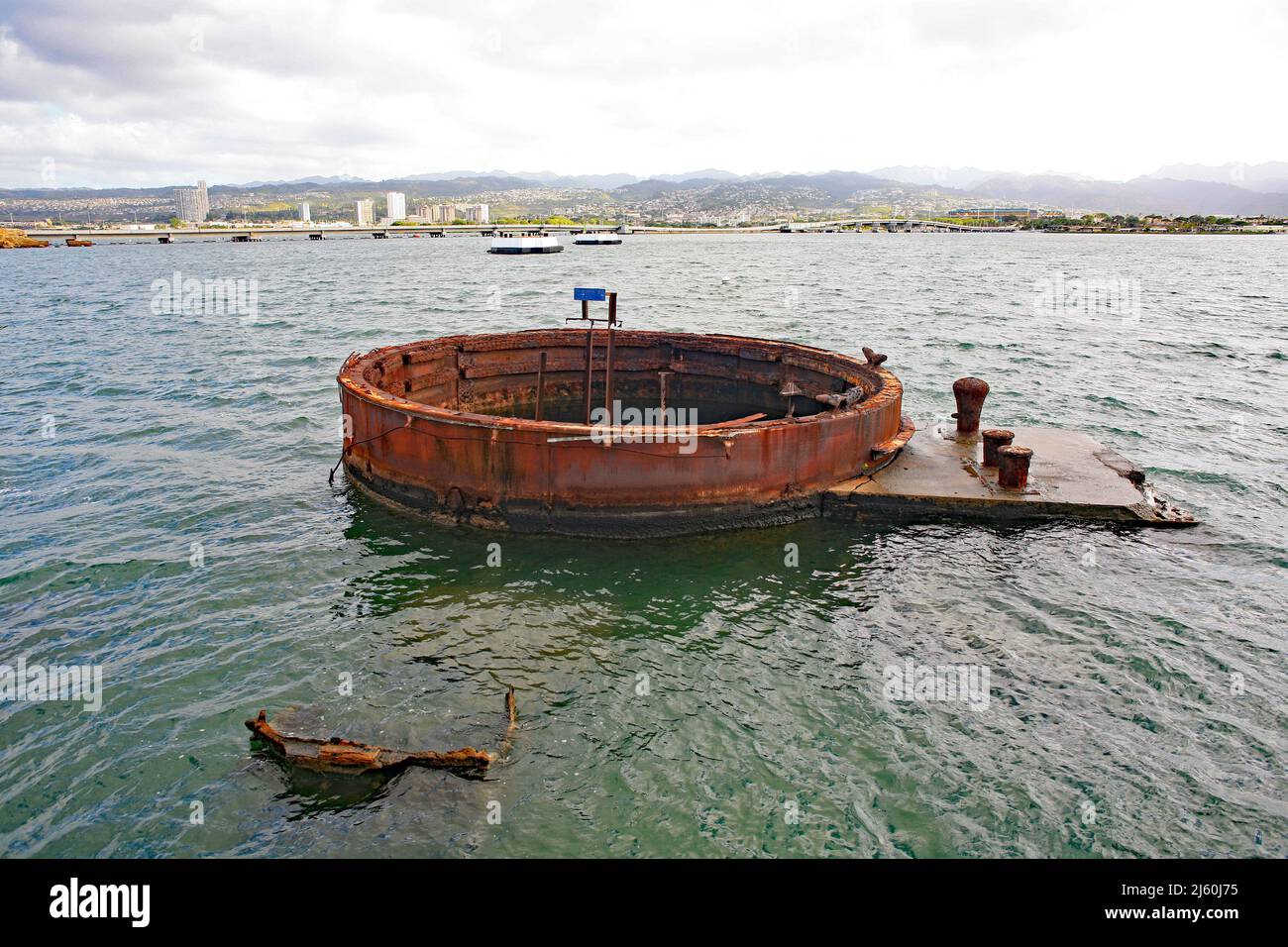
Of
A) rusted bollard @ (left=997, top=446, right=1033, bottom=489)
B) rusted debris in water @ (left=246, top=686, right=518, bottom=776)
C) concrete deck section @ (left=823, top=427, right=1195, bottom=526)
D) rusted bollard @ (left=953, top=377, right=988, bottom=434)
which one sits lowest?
rusted debris in water @ (left=246, top=686, right=518, bottom=776)

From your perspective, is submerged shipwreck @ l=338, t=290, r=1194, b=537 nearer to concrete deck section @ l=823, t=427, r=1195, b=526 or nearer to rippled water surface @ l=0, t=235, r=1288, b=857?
concrete deck section @ l=823, t=427, r=1195, b=526

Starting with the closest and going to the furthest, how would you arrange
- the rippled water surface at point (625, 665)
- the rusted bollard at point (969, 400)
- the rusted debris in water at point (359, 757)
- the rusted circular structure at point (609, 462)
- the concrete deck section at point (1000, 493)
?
the rippled water surface at point (625, 665) < the rusted debris in water at point (359, 757) < the rusted circular structure at point (609, 462) < the concrete deck section at point (1000, 493) < the rusted bollard at point (969, 400)

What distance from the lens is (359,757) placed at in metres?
8.18

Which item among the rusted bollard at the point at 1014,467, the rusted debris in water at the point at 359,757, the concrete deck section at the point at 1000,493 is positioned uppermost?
the rusted bollard at the point at 1014,467

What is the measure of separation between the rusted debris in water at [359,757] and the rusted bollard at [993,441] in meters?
12.1

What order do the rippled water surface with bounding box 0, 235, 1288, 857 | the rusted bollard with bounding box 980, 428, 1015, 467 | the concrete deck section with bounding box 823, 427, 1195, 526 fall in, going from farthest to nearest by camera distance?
the rusted bollard with bounding box 980, 428, 1015, 467 < the concrete deck section with bounding box 823, 427, 1195, 526 < the rippled water surface with bounding box 0, 235, 1288, 857

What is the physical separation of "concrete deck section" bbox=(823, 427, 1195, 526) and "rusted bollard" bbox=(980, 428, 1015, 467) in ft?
0.76

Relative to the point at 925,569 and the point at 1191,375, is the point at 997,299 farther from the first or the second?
the point at 925,569

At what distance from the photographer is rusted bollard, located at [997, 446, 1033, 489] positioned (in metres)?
14.8

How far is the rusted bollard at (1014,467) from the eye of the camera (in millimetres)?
14805

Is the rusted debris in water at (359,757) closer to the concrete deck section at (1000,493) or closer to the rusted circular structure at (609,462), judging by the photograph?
the rusted circular structure at (609,462)

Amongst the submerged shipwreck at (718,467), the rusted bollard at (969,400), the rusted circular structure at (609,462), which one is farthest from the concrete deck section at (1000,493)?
the rusted bollard at (969,400)

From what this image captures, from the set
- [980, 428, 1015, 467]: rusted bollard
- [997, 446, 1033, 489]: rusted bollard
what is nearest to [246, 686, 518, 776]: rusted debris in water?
[997, 446, 1033, 489]: rusted bollard
